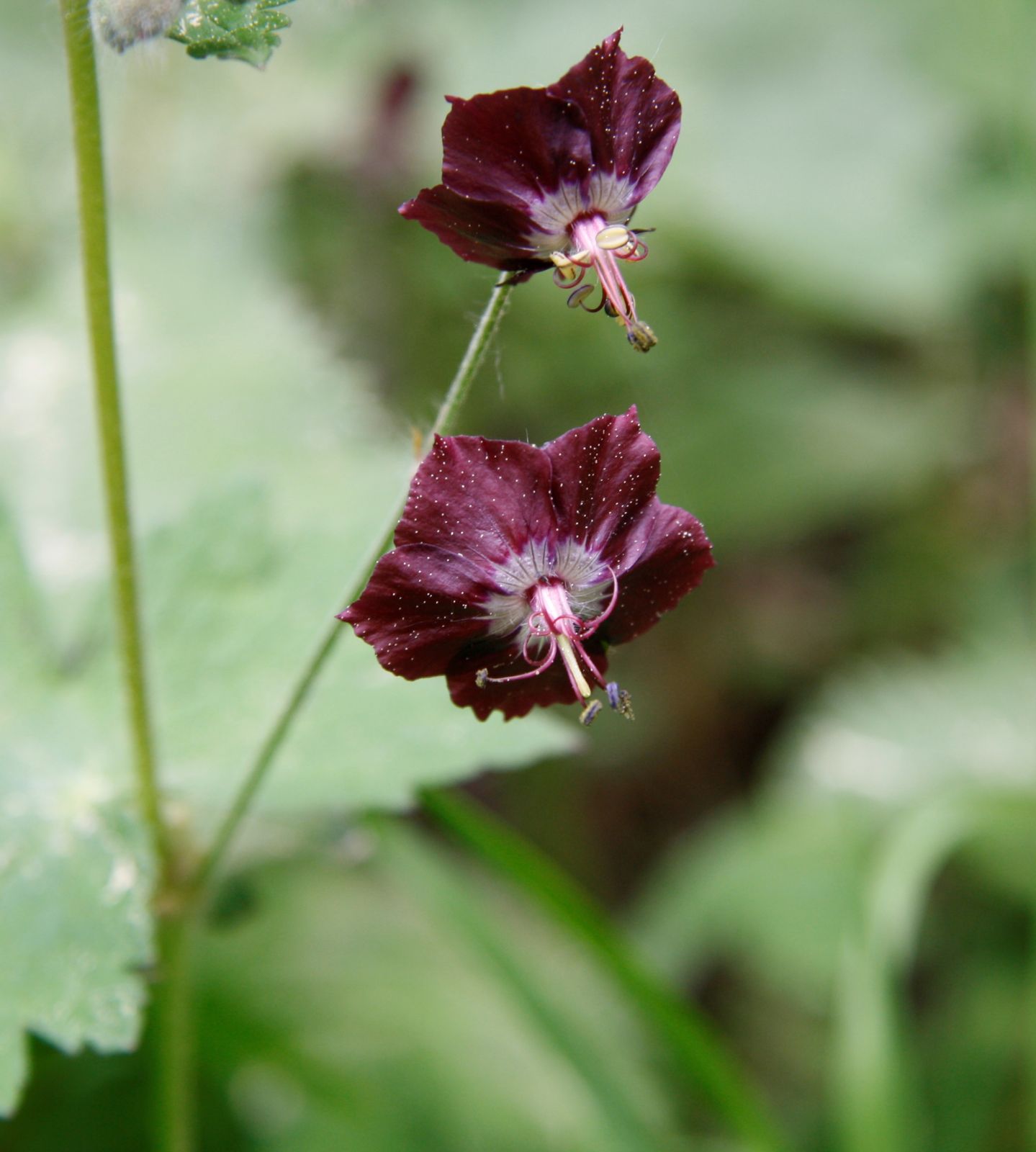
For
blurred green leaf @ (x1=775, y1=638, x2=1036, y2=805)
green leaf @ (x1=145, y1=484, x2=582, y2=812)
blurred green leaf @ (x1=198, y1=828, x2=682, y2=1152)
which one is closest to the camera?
green leaf @ (x1=145, y1=484, x2=582, y2=812)

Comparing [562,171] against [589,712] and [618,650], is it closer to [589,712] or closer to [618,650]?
[589,712]

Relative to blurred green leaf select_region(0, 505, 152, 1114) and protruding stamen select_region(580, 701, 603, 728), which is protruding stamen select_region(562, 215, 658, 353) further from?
blurred green leaf select_region(0, 505, 152, 1114)


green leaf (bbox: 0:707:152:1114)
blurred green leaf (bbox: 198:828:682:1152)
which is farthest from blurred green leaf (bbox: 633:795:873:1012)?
green leaf (bbox: 0:707:152:1114)

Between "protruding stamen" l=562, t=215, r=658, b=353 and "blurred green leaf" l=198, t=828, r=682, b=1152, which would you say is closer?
"protruding stamen" l=562, t=215, r=658, b=353

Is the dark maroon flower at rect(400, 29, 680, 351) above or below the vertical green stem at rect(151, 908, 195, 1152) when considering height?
above

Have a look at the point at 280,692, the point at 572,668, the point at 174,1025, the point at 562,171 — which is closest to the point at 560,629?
the point at 572,668

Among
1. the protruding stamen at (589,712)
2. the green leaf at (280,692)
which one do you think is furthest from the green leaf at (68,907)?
the protruding stamen at (589,712)
